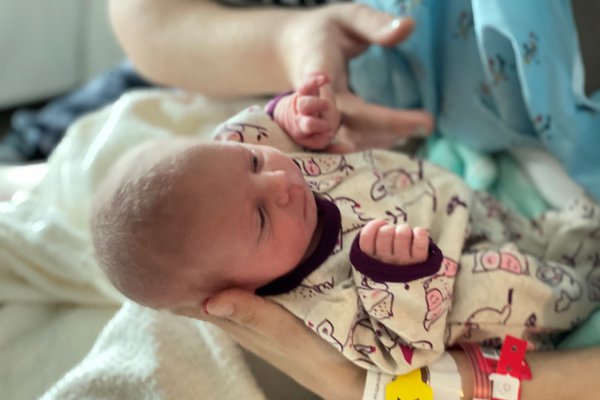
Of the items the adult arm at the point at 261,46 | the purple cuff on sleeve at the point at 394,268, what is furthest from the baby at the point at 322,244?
the adult arm at the point at 261,46

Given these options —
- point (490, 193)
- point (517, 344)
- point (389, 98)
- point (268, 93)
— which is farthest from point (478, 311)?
point (268, 93)

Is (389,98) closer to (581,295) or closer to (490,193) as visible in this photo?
(490,193)

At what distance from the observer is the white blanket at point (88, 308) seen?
75cm

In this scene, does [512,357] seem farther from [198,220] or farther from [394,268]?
[198,220]

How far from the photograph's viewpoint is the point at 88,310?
0.94 metres

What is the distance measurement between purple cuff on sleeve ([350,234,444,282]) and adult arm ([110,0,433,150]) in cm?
25

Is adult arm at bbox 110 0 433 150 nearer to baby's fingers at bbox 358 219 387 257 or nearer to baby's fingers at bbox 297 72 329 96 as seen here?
baby's fingers at bbox 297 72 329 96

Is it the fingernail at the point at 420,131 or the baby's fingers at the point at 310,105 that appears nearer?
the baby's fingers at the point at 310,105

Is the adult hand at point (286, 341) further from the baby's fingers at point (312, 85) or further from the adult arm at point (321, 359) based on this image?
the baby's fingers at point (312, 85)

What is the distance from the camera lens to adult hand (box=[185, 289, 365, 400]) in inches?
24.9

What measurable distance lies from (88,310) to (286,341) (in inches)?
15.3

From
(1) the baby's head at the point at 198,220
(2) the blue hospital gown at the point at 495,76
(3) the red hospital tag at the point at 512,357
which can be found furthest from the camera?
(2) the blue hospital gown at the point at 495,76

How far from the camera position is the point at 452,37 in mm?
944

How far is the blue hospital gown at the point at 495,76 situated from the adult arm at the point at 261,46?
0.06 metres
